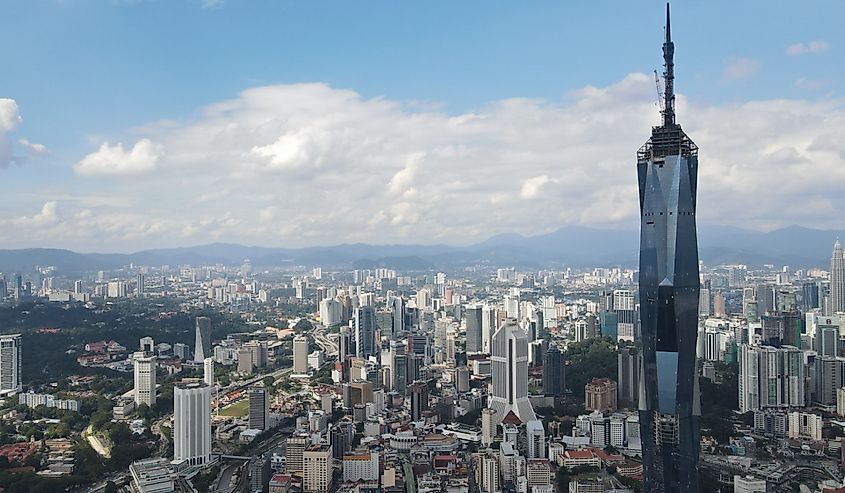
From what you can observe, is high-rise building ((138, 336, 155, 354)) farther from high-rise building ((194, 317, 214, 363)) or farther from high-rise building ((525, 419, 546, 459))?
high-rise building ((525, 419, 546, 459))

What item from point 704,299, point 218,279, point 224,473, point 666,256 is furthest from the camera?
point 218,279

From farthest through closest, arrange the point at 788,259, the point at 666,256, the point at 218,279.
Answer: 1. the point at 218,279
2. the point at 788,259
3. the point at 666,256

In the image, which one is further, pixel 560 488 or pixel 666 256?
pixel 560 488

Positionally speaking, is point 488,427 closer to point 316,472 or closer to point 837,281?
point 316,472

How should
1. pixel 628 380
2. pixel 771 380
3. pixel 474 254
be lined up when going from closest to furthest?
pixel 771 380 → pixel 628 380 → pixel 474 254

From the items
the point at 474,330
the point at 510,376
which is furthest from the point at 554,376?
the point at 474,330

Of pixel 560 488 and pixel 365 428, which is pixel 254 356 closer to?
pixel 365 428

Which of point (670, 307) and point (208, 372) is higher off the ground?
point (670, 307)

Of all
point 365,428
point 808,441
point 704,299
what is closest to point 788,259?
point 704,299
